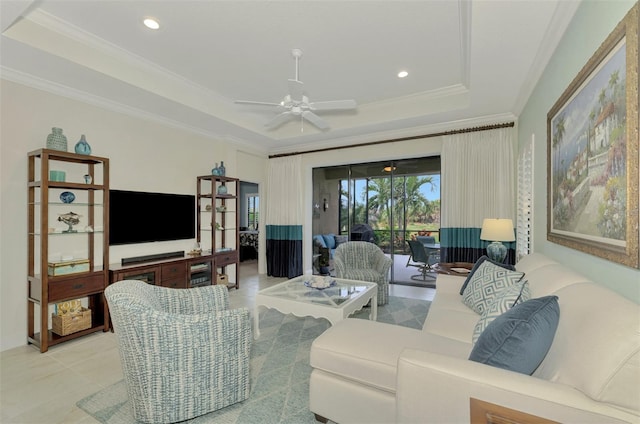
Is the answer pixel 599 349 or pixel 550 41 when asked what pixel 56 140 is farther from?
pixel 550 41

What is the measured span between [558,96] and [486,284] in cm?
162

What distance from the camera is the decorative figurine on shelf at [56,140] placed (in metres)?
2.93

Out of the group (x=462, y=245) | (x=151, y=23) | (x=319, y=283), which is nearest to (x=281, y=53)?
(x=151, y=23)

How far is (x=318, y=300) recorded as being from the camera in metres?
2.78

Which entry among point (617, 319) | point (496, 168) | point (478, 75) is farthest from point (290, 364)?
point (496, 168)

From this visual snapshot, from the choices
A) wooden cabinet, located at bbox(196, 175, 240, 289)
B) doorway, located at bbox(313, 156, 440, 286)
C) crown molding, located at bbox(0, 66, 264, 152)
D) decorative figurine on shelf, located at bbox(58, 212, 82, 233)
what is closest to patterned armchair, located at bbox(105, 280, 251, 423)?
decorative figurine on shelf, located at bbox(58, 212, 82, 233)

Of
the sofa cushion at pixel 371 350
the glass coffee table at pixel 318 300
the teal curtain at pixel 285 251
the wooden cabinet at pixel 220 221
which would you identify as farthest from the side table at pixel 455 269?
the wooden cabinet at pixel 220 221

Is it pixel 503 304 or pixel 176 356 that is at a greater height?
pixel 503 304

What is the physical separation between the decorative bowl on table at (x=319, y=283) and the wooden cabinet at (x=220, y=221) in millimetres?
2007

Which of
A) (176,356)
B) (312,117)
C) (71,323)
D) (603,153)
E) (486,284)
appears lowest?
(71,323)

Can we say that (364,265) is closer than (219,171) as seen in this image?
Yes

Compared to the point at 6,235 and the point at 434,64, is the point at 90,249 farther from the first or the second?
the point at 434,64

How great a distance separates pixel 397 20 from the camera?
2.60m

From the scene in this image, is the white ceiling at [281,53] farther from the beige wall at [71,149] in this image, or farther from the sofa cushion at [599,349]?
the sofa cushion at [599,349]
